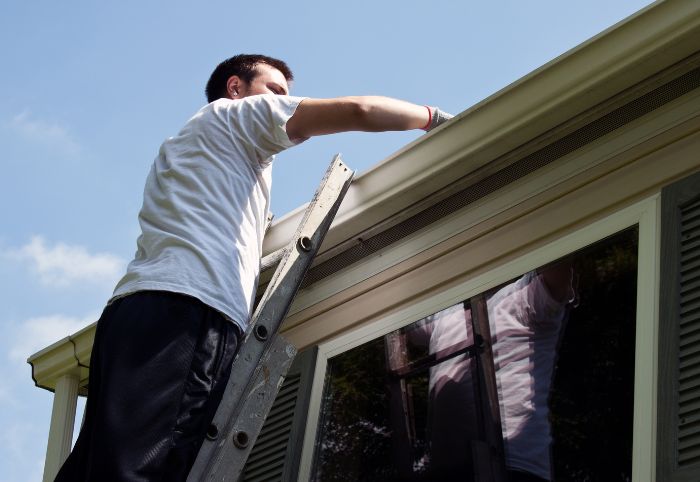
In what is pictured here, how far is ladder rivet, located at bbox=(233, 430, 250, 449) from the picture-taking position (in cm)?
264

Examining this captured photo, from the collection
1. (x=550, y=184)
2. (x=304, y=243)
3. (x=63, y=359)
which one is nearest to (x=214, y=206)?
(x=304, y=243)

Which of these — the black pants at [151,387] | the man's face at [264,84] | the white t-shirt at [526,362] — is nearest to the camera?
the black pants at [151,387]

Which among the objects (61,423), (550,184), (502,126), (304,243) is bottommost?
(304,243)

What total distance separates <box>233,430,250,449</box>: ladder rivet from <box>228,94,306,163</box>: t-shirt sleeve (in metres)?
0.90

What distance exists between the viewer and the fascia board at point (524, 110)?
3.18m

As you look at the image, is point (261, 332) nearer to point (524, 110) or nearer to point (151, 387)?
point (151, 387)

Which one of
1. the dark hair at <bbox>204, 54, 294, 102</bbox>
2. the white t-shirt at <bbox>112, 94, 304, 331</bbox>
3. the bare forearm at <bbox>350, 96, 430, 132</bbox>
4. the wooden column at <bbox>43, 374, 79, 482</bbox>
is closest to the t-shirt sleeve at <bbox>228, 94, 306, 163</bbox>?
the white t-shirt at <bbox>112, 94, 304, 331</bbox>

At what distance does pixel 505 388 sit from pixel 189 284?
0.96 m

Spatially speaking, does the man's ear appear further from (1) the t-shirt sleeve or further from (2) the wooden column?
(2) the wooden column

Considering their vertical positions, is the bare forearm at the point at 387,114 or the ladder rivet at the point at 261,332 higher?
the bare forearm at the point at 387,114

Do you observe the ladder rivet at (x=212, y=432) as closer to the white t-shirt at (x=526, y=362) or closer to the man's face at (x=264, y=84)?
the white t-shirt at (x=526, y=362)

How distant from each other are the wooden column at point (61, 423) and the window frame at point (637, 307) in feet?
4.85

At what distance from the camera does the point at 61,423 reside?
4910 millimetres

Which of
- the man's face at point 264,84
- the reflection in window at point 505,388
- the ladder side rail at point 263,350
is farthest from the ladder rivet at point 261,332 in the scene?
the man's face at point 264,84
